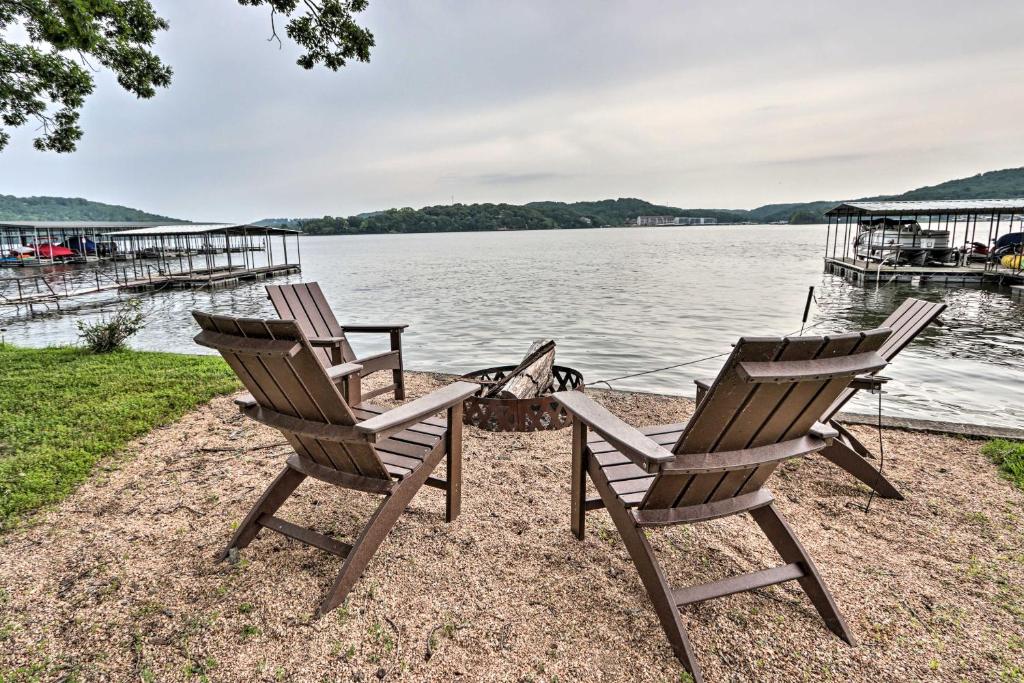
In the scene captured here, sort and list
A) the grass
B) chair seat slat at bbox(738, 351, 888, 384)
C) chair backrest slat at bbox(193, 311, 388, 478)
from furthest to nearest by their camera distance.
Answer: the grass, chair backrest slat at bbox(193, 311, 388, 478), chair seat slat at bbox(738, 351, 888, 384)

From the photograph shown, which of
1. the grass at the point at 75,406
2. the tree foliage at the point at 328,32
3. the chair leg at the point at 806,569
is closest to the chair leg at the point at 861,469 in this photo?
the chair leg at the point at 806,569

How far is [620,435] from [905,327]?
2333 millimetres

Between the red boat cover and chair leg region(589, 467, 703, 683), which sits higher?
the red boat cover

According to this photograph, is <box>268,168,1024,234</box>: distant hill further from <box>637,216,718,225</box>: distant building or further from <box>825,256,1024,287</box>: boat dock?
<box>825,256,1024,287</box>: boat dock

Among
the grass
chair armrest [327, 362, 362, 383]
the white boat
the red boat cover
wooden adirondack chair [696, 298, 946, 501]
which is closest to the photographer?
wooden adirondack chair [696, 298, 946, 501]

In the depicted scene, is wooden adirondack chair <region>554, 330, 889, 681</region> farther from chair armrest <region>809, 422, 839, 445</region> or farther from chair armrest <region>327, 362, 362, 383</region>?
chair armrest <region>327, 362, 362, 383</region>

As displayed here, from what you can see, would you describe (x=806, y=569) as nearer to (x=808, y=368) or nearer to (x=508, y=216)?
(x=808, y=368)

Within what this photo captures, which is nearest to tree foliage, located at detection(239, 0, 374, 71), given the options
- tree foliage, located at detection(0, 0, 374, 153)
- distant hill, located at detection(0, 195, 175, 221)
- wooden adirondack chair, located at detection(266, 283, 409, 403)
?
tree foliage, located at detection(0, 0, 374, 153)

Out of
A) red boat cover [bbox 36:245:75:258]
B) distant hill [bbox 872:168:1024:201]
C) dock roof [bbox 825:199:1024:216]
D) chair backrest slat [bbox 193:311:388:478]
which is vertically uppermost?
distant hill [bbox 872:168:1024:201]

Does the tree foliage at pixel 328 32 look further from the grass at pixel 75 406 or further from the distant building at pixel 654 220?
the distant building at pixel 654 220

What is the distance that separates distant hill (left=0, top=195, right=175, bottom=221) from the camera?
4028 inches

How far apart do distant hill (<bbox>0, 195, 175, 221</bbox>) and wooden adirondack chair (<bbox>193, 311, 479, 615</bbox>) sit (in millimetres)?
130462

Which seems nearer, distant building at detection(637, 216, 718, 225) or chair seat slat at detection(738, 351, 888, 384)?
chair seat slat at detection(738, 351, 888, 384)

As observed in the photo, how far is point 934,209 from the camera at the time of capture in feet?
71.7
